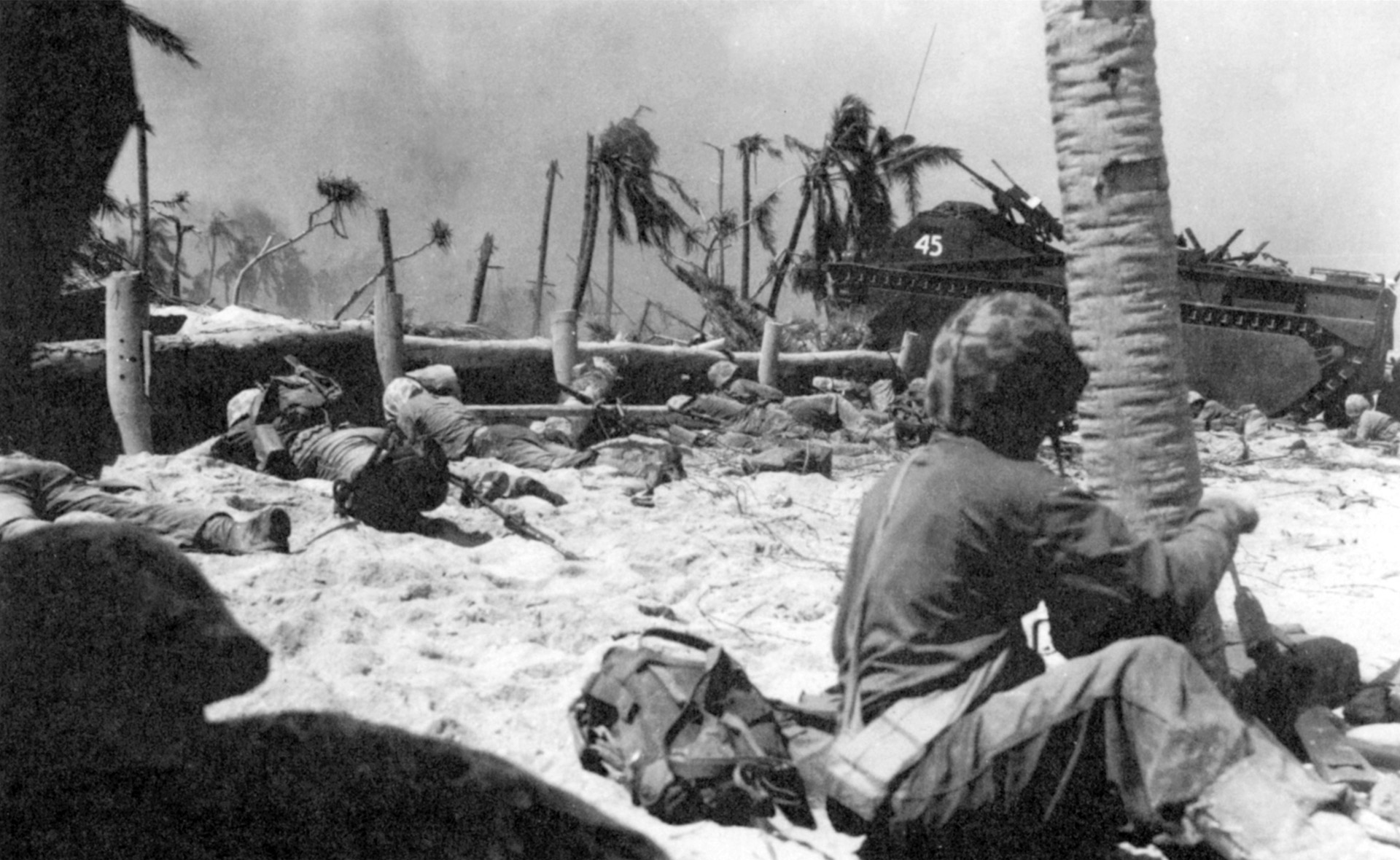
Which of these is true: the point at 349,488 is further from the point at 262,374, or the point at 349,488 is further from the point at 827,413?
the point at 827,413

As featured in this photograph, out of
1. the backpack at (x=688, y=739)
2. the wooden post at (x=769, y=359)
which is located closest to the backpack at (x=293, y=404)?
the backpack at (x=688, y=739)

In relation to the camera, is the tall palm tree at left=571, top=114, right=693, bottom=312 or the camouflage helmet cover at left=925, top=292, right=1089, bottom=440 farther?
the tall palm tree at left=571, top=114, right=693, bottom=312

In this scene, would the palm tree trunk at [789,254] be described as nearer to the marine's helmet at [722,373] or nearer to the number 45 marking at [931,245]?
the number 45 marking at [931,245]

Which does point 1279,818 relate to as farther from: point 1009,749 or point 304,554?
point 304,554

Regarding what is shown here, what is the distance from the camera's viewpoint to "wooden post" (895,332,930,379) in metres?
15.2

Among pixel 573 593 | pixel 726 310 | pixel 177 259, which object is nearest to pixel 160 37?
pixel 177 259

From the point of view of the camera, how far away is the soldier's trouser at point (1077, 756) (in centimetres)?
216

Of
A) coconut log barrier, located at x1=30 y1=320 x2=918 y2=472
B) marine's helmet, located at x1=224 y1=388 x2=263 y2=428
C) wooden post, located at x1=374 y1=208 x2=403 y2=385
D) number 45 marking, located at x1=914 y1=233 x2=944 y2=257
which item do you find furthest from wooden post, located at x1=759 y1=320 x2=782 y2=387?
marine's helmet, located at x1=224 y1=388 x2=263 y2=428

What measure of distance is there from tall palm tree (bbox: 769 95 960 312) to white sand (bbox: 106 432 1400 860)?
18.7 m

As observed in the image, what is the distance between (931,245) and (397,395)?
11.9 m

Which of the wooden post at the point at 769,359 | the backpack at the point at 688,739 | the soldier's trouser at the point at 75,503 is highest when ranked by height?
the wooden post at the point at 769,359

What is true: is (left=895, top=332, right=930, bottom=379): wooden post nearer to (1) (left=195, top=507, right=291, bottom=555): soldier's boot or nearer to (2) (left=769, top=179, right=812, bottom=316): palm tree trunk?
(2) (left=769, top=179, right=812, bottom=316): palm tree trunk

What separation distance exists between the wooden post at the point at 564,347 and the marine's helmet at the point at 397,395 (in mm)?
2624

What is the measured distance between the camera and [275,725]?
120 inches
